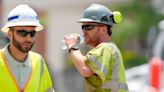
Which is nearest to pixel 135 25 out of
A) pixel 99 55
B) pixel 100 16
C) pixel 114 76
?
pixel 100 16

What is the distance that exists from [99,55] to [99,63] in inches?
2.8

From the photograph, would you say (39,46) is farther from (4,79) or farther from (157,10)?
(4,79)

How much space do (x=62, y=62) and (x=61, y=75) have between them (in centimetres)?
725

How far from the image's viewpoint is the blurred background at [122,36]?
17.8m

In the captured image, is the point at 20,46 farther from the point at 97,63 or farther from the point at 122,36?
the point at 122,36

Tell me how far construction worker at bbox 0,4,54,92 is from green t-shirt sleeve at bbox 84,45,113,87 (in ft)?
1.34

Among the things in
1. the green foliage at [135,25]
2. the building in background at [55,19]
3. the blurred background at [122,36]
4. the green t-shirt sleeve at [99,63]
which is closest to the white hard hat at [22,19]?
the green t-shirt sleeve at [99,63]

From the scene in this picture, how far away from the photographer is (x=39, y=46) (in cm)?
3338

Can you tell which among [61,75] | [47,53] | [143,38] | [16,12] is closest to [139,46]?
[143,38]

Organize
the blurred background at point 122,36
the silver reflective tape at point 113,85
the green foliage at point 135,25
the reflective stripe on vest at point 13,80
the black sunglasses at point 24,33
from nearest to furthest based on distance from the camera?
the reflective stripe on vest at point 13,80 → the black sunglasses at point 24,33 → the silver reflective tape at point 113,85 → the blurred background at point 122,36 → the green foliage at point 135,25

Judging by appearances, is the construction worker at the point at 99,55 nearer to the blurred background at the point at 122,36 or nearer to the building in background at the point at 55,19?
the blurred background at the point at 122,36

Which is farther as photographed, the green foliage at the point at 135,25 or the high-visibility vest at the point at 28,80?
the green foliage at the point at 135,25

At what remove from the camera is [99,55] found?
24.1ft

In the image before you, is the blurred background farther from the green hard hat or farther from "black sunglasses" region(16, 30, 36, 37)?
"black sunglasses" region(16, 30, 36, 37)
